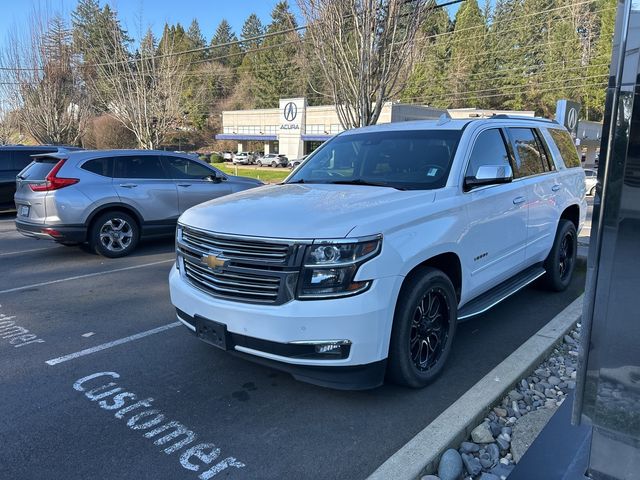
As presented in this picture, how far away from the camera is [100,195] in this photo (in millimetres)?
7973

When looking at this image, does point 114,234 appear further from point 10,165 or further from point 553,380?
point 553,380

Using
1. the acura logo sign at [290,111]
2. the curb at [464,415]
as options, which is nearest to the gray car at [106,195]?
the curb at [464,415]

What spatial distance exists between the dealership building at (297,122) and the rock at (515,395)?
85.1 ft

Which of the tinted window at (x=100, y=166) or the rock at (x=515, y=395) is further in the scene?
the tinted window at (x=100, y=166)

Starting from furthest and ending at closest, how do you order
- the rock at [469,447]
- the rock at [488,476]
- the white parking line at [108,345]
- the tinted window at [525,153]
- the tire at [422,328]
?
the tinted window at [525,153]
the white parking line at [108,345]
the tire at [422,328]
the rock at [469,447]
the rock at [488,476]

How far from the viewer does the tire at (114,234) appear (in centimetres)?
804

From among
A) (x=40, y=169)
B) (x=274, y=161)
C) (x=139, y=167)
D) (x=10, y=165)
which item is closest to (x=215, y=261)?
(x=139, y=167)

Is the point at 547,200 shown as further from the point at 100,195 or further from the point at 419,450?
the point at 100,195

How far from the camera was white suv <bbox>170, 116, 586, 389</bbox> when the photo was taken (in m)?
2.99

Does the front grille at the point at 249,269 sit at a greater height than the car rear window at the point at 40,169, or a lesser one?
lesser

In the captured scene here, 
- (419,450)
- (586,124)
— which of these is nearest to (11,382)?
(419,450)

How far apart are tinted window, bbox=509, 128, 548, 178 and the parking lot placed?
5.02 ft

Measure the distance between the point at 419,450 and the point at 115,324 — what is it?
11.4ft

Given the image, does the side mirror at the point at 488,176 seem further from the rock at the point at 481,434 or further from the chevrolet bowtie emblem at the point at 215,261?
the chevrolet bowtie emblem at the point at 215,261
